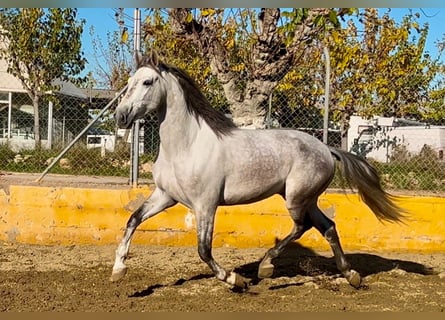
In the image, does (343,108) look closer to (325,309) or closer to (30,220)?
(30,220)

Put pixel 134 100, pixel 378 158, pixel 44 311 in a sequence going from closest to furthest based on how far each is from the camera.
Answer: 1. pixel 44 311
2. pixel 134 100
3. pixel 378 158

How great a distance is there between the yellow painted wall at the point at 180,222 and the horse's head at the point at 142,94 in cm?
233

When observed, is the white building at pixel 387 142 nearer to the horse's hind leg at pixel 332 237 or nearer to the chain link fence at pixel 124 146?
the chain link fence at pixel 124 146

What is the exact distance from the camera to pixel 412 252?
679cm

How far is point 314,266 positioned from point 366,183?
100cm

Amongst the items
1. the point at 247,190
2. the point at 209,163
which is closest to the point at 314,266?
the point at 247,190

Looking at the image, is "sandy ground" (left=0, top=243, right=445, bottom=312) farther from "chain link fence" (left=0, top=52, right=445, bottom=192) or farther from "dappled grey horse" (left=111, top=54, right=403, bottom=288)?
"chain link fence" (left=0, top=52, right=445, bottom=192)

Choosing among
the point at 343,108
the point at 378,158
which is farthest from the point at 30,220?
the point at 343,108

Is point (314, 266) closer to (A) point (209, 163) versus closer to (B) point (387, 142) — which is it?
(A) point (209, 163)

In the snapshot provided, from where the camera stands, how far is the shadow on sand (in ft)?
18.5

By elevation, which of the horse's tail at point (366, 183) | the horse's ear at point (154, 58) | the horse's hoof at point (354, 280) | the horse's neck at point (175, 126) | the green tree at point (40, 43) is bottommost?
the horse's hoof at point (354, 280)

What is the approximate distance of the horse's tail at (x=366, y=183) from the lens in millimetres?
5676

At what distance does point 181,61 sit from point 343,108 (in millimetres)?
10483

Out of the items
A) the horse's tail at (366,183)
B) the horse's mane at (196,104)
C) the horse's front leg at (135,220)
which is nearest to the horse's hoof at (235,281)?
the horse's front leg at (135,220)
